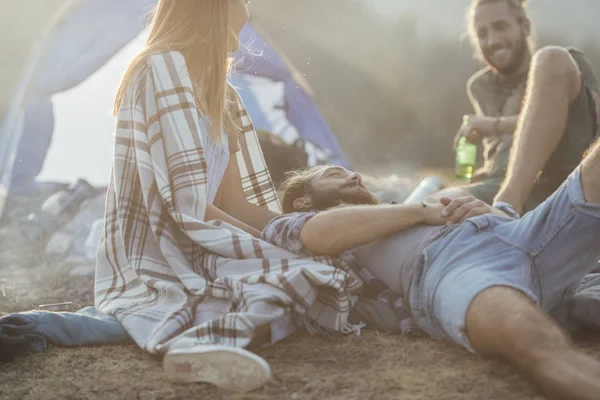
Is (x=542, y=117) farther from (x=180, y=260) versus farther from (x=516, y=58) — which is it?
(x=180, y=260)

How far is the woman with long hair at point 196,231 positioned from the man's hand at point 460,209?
24 centimetres

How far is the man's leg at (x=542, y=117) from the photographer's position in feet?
6.57

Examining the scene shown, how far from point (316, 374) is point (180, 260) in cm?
50

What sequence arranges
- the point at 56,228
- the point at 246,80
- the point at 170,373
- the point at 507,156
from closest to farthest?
the point at 170,373 → the point at 507,156 → the point at 56,228 → the point at 246,80

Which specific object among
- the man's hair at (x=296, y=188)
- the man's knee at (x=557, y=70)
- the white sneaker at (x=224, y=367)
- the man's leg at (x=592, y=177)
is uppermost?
the man's knee at (x=557, y=70)

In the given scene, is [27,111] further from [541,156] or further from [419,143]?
[541,156]

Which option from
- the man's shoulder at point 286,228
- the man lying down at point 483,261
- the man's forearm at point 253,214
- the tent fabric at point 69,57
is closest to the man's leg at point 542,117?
the man lying down at point 483,261

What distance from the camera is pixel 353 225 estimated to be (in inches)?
52.3

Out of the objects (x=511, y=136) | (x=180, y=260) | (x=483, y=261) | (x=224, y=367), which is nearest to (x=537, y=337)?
(x=483, y=261)

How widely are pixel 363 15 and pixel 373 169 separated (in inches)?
37.1

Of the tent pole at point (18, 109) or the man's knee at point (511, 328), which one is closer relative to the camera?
the man's knee at point (511, 328)

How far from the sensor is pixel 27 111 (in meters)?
3.52

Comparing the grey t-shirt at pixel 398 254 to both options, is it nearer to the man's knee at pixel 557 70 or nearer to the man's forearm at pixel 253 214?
the man's forearm at pixel 253 214

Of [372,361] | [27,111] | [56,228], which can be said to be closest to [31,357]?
[372,361]
